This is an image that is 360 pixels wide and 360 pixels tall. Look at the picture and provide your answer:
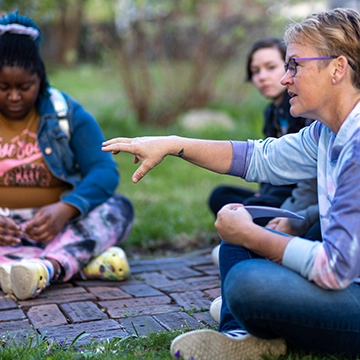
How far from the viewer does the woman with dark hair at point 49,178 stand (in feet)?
10.6

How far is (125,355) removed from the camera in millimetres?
2139

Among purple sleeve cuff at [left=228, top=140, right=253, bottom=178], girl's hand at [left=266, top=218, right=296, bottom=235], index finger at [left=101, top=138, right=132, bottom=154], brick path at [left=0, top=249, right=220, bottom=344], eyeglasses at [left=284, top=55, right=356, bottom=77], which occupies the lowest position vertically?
brick path at [left=0, top=249, right=220, bottom=344]

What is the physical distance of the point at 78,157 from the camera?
11.5ft

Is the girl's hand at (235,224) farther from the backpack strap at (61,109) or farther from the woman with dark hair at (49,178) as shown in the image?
the backpack strap at (61,109)

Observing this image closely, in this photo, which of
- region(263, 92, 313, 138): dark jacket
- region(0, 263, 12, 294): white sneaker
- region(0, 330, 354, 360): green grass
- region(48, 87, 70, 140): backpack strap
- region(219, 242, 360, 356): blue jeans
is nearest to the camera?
region(219, 242, 360, 356): blue jeans

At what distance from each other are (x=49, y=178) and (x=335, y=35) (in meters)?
2.00

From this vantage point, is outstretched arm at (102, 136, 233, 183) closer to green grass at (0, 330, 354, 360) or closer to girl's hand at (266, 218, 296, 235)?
green grass at (0, 330, 354, 360)

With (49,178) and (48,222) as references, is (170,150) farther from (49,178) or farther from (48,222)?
(49,178)

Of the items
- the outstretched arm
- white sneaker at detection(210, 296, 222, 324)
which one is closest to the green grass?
white sneaker at detection(210, 296, 222, 324)

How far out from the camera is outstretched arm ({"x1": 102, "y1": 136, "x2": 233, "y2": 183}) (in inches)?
84.7

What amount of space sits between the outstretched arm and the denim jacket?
122 cm

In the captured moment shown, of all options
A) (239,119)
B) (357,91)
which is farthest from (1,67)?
(239,119)

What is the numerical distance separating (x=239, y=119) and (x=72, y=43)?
728cm

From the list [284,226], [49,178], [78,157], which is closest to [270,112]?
[284,226]
